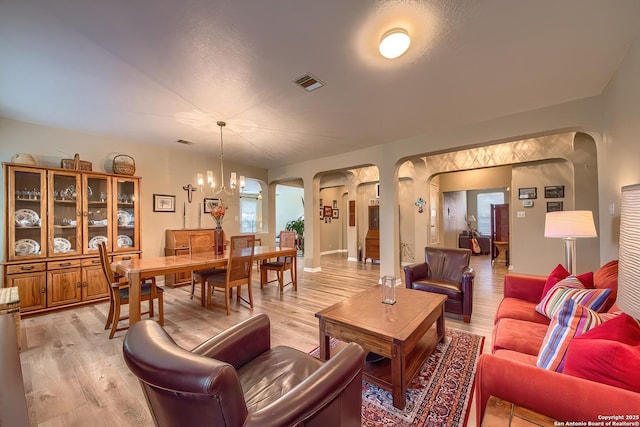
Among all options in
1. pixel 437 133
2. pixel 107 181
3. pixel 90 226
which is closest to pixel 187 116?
pixel 107 181

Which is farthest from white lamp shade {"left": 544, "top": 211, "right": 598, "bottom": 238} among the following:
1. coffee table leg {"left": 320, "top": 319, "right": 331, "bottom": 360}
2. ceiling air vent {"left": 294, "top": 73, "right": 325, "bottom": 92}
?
ceiling air vent {"left": 294, "top": 73, "right": 325, "bottom": 92}

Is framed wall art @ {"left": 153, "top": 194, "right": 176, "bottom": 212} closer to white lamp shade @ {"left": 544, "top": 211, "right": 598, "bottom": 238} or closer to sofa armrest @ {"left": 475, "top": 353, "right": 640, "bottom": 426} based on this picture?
sofa armrest @ {"left": 475, "top": 353, "right": 640, "bottom": 426}

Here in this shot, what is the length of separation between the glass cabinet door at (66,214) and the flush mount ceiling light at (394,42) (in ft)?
14.4

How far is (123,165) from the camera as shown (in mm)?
3996

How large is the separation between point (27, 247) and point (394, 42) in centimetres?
492

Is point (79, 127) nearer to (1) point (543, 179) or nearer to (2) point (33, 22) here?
(2) point (33, 22)

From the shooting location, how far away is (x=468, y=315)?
9.35ft

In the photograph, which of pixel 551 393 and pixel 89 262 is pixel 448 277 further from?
pixel 89 262

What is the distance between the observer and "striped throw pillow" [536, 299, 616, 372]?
117 cm

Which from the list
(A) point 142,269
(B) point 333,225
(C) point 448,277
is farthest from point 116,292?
(B) point 333,225

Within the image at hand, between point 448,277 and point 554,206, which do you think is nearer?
point 448,277

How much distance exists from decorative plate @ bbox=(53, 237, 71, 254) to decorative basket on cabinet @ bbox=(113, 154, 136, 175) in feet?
3.98

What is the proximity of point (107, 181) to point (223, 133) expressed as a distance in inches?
75.6

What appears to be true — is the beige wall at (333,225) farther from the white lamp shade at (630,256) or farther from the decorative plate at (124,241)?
the white lamp shade at (630,256)
